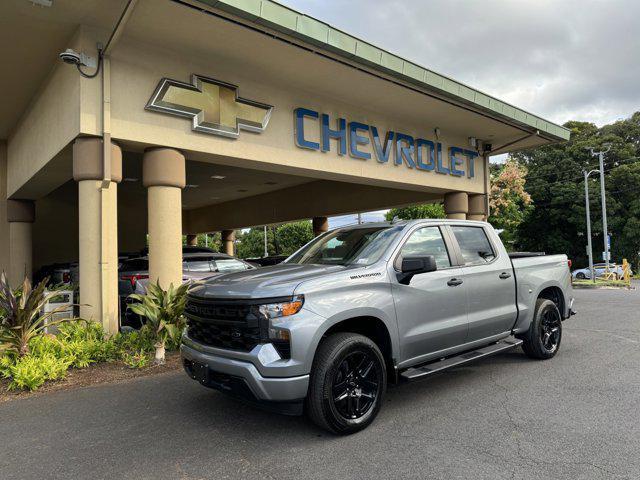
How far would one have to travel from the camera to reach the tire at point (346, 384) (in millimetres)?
3688

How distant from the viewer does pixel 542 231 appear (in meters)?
39.6

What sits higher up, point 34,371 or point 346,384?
point 346,384

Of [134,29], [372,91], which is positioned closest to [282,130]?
[372,91]

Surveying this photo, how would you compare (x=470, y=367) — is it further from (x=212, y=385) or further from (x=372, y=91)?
(x=372, y=91)

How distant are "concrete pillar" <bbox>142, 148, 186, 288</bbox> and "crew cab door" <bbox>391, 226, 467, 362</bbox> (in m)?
4.60

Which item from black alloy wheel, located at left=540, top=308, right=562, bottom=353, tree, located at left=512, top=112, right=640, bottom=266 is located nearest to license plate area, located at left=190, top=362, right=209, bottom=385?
black alloy wheel, located at left=540, top=308, right=562, bottom=353

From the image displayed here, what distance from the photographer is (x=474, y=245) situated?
548 centimetres

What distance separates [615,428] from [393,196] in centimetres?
1273

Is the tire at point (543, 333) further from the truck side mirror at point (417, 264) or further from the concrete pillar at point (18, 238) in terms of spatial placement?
the concrete pillar at point (18, 238)

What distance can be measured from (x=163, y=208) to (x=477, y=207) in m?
10.1

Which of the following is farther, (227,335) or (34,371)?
(34,371)

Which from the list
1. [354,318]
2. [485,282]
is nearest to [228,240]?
[485,282]

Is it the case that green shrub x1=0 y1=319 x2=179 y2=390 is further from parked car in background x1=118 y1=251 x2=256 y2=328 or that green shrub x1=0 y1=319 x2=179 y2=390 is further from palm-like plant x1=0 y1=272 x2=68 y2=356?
parked car in background x1=118 y1=251 x2=256 y2=328

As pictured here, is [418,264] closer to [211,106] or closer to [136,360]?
[136,360]
